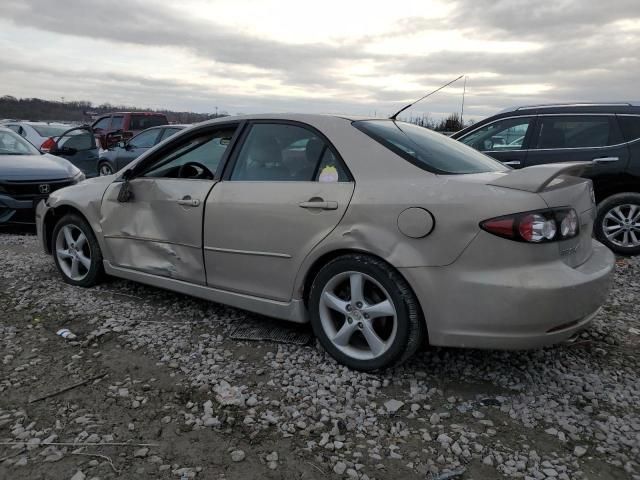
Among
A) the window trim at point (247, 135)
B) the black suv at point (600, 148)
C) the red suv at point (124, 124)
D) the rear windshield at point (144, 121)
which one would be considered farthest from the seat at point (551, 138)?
the rear windshield at point (144, 121)

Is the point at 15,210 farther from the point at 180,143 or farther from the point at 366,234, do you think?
the point at 366,234

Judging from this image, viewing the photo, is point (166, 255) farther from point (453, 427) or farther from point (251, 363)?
point (453, 427)

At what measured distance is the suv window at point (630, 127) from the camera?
596cm

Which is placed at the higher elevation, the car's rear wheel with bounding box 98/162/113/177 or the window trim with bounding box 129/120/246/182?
the window trim with bounding box 129/120/246/182

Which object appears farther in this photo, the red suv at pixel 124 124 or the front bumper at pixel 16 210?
the red suv at pixel 124 124

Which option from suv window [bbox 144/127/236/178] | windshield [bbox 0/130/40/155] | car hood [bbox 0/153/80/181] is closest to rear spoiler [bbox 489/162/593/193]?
suv window [bbox 144/127/236/178]

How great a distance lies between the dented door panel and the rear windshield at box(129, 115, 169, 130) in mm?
13323

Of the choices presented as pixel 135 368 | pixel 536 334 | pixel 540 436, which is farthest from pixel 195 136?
pixel 540 436

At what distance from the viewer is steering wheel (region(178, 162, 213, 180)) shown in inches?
151

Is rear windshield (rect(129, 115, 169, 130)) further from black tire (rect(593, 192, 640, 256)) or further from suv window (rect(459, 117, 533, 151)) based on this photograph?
black tire (rect(593, 192, 640, 256))

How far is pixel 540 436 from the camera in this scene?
2.56 metres

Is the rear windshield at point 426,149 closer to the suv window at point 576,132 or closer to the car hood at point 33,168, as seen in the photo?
the suv window at point 576,132

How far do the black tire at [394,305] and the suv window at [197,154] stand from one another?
4.28ft

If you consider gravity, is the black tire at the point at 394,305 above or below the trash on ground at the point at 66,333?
above
